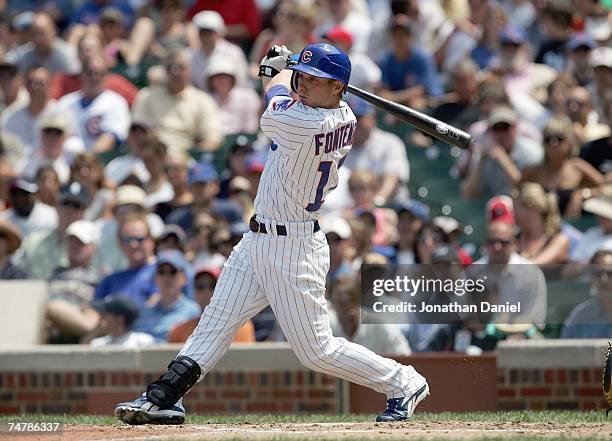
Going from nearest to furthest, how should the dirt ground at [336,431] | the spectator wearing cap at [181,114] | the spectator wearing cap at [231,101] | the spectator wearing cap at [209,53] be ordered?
the dirt ground at [336,431]
the spectator wearing cap at [181,114]
the spectator wearing cap at [231,101]
the spectator wearing cap at [209,53]

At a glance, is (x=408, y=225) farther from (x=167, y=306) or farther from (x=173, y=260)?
(x=167, y=306)

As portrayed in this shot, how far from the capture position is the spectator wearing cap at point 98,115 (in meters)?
12.9

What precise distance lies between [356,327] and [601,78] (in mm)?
3932

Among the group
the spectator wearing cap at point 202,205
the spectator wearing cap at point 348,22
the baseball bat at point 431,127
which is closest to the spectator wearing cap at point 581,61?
the spectator wearing cap at point 348,22

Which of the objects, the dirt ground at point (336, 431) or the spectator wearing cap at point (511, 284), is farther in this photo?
the spectator wearing cap at point (511, 284)

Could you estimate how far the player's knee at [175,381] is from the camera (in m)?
6.82

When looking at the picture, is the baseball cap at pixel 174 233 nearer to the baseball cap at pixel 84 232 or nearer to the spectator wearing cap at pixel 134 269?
the spectator wearing cap at pixel 134 269

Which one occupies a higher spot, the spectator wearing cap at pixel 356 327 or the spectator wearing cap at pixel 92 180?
the spectator wearing cap at pixel 92 180

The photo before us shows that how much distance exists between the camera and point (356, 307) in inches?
363

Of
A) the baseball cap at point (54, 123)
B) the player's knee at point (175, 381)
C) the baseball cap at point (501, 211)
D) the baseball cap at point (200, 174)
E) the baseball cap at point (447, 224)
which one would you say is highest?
the baseball cap at point (54, 123)

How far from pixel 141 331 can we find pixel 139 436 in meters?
3.73

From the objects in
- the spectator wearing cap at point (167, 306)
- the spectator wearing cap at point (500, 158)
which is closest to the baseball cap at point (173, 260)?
the spectator wearing cap at point (167, 306)

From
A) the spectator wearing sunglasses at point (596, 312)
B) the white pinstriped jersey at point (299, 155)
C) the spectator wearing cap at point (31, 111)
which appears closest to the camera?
the white pinstriped jersey at point (299, 155)

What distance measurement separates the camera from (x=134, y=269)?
1062cm
